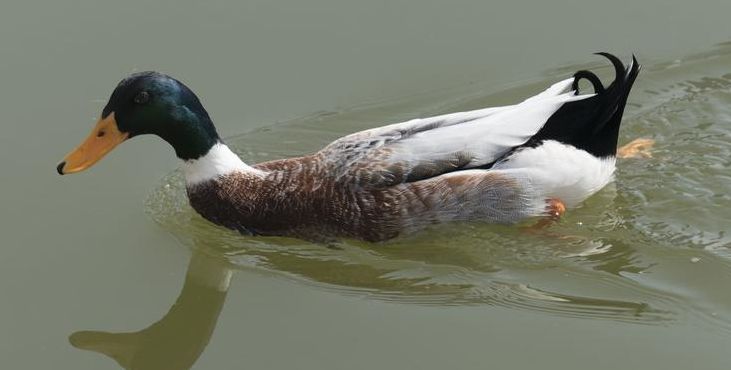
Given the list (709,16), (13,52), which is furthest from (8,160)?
(709,16)

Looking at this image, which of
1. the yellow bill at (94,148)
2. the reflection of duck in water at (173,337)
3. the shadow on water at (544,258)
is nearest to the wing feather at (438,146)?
the shadow on water at (544,258)

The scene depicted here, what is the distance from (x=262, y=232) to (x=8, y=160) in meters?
1.92

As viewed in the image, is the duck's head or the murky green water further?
the duck's head

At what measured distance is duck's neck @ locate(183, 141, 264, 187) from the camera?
6.95 meters

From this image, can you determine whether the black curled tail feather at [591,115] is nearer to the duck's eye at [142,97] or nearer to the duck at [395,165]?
the duck at [395,165]

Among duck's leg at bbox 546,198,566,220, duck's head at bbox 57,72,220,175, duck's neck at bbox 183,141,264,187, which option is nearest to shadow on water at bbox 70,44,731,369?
duck's leg at bbox 546,198,566,220

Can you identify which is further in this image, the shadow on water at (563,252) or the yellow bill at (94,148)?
the yellow bill at (94,148)

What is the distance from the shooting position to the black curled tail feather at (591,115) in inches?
269

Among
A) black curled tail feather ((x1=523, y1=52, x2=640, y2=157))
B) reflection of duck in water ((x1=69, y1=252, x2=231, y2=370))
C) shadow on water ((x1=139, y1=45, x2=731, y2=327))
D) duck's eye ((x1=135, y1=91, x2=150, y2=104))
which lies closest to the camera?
reflection of duck in water ((x1=69, y1=252, x2=231, y2=370))

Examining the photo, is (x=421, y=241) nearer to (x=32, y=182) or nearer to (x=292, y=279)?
(x=292, y=279)

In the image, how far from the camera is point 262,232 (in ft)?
22.9

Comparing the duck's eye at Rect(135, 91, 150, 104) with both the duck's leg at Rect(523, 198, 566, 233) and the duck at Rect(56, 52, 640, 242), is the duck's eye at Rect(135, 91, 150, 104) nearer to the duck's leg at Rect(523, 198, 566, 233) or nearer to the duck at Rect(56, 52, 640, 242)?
the duck at Rect(56, 52, 640, 242)

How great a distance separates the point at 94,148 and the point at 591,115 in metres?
2.79

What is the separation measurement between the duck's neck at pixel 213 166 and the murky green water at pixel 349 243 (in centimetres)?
37
